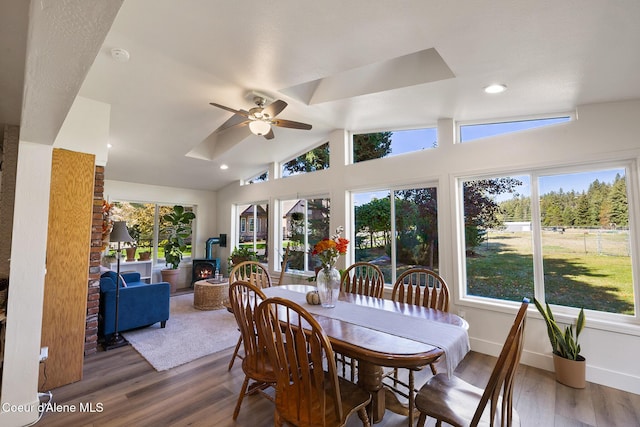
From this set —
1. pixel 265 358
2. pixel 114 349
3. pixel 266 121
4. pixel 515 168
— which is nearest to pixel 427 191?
pixel 515 168

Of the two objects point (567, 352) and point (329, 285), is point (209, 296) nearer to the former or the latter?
point (329, 285)

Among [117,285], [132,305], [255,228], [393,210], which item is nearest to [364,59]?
[393,210]

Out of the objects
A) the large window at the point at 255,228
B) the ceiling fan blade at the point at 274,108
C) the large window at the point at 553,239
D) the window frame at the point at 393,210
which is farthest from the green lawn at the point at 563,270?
the large window at the point at 255,228

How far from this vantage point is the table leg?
1918 millimetres

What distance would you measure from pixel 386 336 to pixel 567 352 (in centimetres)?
214

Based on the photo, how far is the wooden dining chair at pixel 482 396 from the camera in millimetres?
1235

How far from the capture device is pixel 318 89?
342 centimetres

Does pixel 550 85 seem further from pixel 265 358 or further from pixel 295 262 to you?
pixel 295 262

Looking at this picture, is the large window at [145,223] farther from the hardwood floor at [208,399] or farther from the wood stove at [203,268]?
the hardwood floor at [208,399]

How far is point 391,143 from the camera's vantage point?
13.8 feet

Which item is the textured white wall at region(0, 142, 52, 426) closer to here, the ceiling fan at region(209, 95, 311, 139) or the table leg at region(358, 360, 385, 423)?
the ceiling fan at region(209, 95, 311, 139)

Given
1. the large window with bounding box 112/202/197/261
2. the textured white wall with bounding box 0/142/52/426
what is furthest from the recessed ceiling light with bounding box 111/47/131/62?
the large window with bounding box 112/202/197/261

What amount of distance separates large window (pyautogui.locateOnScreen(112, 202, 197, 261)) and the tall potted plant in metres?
0.12

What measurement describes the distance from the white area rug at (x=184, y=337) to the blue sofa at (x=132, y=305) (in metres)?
0.18
